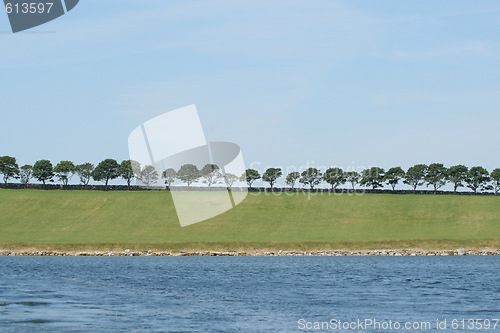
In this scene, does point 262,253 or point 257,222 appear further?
point 257,222

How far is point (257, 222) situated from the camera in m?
135

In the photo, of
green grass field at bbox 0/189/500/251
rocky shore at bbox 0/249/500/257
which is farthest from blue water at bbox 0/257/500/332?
green grass field at bbox 0/189/500/251

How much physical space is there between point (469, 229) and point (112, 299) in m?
99.2

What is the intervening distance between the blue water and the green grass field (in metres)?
41.6

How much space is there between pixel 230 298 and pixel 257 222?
297ft

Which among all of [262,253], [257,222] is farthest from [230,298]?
[257,222]

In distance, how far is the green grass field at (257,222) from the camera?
4348 inches

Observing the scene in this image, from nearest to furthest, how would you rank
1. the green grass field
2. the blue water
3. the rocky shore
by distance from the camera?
the blue water < the rocky shore < the green grass field

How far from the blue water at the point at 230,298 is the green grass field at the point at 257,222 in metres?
41.6

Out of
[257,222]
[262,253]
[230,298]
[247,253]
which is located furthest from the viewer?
[257,222]

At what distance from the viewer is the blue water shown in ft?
112

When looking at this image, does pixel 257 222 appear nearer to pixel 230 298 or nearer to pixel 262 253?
pixel 262 253

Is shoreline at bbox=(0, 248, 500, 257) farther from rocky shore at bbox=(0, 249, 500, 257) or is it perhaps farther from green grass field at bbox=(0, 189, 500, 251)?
green grass field at bbox=(0, 189, 500, 251)

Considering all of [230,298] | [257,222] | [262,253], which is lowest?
[262,253]
